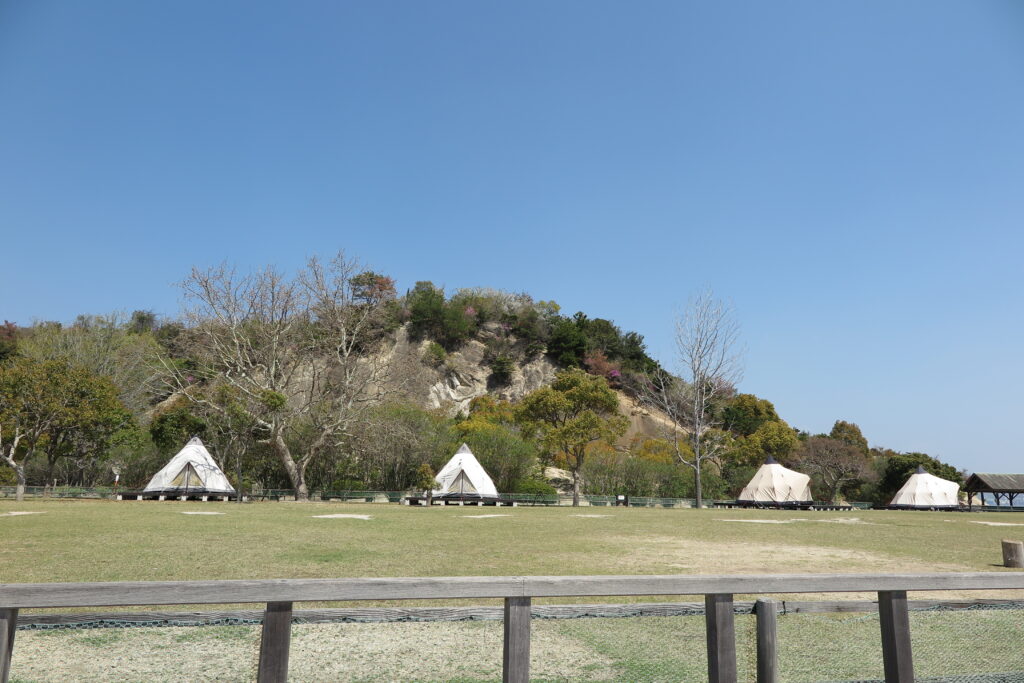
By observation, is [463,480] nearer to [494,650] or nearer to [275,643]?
[494,650]

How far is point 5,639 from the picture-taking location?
10.7ft

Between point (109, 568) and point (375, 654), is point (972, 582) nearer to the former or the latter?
point (375, 654)

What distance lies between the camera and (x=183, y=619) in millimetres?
3775

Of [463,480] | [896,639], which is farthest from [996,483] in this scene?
[896,639]

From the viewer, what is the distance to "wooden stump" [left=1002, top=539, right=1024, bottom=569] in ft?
40.1

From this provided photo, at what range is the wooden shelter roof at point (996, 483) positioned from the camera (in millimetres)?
49719

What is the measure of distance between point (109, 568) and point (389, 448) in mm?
30680

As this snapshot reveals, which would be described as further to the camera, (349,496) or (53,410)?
(349,496)

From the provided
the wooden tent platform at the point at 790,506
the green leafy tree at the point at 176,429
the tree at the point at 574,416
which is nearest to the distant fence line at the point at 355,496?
the tree at the point at 574,416

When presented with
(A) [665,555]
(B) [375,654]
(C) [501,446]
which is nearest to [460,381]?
(C) [501,446]

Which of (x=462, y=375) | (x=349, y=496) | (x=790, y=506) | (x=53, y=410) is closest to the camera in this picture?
(x=53, y=410)

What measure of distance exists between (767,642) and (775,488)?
42175 millimetres

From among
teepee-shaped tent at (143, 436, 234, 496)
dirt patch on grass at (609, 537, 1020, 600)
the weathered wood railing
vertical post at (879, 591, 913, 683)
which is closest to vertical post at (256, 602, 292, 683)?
the weathered wood railing

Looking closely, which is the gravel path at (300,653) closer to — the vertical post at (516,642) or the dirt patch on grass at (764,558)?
the vertical post at (516,642)
